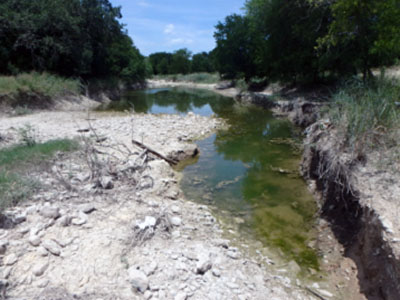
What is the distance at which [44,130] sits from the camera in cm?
848

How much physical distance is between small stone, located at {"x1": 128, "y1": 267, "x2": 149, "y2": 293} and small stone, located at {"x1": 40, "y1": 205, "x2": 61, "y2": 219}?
144cm

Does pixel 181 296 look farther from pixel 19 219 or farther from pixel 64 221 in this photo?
pixel 19 219

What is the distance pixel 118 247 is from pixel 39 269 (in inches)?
33.1

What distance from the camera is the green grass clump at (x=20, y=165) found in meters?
3.72

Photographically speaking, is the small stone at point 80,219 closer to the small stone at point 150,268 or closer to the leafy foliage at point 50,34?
the small stone at point 150,268

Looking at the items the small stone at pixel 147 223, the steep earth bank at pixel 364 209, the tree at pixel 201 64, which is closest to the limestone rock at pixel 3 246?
the small stone at pixel 147 223

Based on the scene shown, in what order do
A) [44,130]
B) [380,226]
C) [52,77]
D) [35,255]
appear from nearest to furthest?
[35,255] < [380,226] < [44,130] < [52,77]

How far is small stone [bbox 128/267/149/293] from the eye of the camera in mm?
2664

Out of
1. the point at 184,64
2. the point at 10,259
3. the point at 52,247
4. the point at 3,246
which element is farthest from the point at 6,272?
the point at 184,64

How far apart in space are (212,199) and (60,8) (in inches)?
752

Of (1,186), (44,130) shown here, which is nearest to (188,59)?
(44,130)

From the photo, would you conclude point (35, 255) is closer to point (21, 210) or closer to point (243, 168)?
point (21, 210)

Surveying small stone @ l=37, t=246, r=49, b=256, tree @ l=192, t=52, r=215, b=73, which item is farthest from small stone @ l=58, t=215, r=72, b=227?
tree @ l=192, t=52, r=215, b=73

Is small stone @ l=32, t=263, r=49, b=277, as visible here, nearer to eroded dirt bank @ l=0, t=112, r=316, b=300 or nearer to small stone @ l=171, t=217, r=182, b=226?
eroded dirt bank @ l=0, t=112, r=316, b=300
